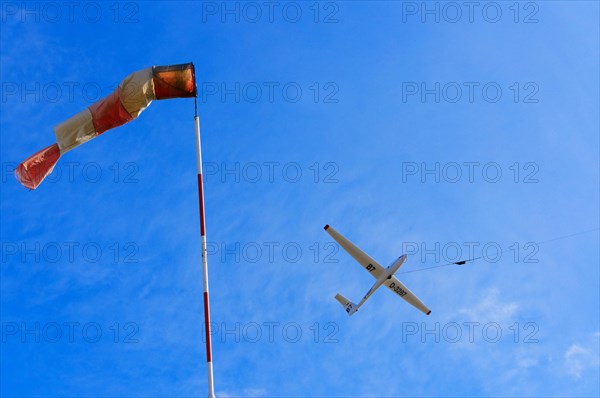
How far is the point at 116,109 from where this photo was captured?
46625 millimetres

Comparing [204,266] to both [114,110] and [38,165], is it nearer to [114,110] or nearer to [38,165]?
[114,110]

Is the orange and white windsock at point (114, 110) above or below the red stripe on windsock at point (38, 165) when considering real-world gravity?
above

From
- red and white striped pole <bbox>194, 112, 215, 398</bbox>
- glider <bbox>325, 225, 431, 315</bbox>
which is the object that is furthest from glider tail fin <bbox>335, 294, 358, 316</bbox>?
red and white striped pole <bbox>194, 112, 215, 398</bbox>

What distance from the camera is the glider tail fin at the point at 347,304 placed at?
8501 cm

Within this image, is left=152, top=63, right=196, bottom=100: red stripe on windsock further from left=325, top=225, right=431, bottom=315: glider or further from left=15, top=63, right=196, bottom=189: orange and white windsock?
left=325, top=225, right=431, bottom=315: glider

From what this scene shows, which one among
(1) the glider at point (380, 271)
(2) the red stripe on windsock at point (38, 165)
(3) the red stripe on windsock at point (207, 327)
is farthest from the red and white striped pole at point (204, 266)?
(1) the glider at point (380, 271)

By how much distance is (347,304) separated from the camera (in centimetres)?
8688

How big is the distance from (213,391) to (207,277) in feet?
21.8

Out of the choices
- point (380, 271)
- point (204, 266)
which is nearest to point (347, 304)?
point (380, 271)

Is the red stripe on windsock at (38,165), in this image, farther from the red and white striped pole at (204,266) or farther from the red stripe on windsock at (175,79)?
the red and white striped pole at (204,266)

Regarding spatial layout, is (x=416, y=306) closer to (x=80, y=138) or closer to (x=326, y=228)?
(x=326, y=228)

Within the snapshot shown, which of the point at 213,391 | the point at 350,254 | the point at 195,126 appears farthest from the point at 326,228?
the point at 213,391

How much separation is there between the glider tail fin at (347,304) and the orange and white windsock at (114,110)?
150 ft

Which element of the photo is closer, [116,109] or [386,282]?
[116,109]
